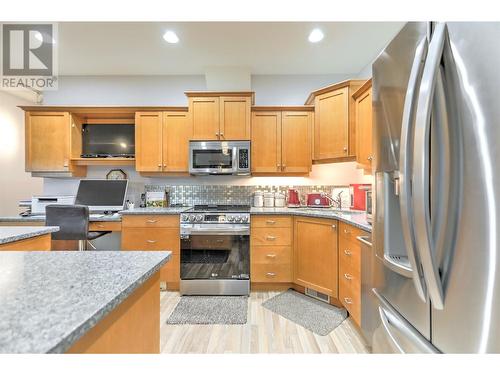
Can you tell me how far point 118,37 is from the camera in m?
2.46

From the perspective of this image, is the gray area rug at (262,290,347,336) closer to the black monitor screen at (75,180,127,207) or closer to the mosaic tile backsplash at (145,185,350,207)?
the mosaic tile backsplash at (145,185,350,207)

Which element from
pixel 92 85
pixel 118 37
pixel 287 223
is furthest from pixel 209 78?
pixel 287 223

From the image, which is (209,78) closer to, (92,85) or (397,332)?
(92,85)

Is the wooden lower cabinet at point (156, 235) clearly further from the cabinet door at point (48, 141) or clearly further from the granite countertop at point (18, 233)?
the cabinet door at point (48, 141)

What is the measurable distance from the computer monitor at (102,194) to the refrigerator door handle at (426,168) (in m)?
3.23

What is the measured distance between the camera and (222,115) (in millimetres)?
2848

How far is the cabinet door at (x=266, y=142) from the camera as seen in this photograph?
9.59 ft

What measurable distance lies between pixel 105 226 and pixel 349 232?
2.65 metres

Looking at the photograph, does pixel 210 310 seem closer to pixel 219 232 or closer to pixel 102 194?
pixel 219 232

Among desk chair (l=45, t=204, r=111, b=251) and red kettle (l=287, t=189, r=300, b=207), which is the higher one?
red kettle (l=287, t=189, r=300, b=207)

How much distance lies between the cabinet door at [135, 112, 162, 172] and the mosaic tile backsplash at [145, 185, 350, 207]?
0.41m

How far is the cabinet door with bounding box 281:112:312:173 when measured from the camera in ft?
9.59

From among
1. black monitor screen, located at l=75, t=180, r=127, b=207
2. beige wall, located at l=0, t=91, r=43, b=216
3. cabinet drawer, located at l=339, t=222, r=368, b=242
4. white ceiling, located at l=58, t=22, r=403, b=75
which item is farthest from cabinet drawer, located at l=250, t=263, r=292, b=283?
beige wall, located at l=0, t=91, r=43, b=216

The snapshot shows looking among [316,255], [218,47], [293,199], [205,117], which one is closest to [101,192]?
[205,117]
